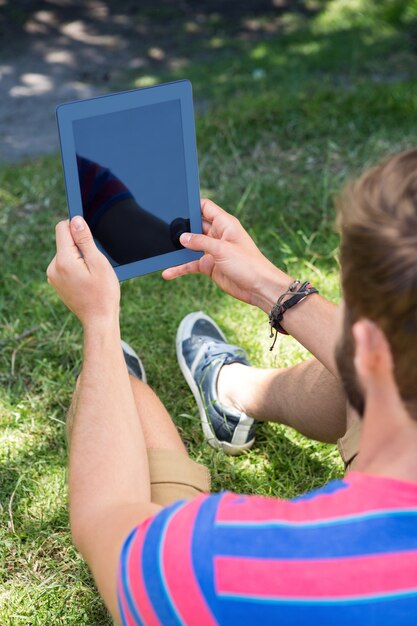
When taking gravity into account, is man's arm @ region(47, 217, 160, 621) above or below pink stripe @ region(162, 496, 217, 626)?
below

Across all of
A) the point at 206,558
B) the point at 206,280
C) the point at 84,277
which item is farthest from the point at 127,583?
the point at 206,280

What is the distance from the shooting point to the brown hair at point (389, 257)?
0.96m

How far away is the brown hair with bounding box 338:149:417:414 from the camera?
37.9 inches

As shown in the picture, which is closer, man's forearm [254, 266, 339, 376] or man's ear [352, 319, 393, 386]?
man's ear [352, 319, 393, 386]

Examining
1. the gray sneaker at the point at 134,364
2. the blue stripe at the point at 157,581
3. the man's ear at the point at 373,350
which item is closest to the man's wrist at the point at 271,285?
the gray sneaker at the point at 134,364

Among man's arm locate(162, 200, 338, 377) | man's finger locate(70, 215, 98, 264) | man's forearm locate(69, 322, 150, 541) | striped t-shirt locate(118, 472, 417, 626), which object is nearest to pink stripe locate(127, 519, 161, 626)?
striped t-shirt locate(118, 472, 417, 626)

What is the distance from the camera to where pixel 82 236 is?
162 centimetres

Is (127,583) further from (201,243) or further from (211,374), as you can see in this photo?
(211,374)

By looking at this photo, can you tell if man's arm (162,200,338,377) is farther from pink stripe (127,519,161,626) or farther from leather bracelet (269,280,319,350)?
pink stripe (127,519,161,626)

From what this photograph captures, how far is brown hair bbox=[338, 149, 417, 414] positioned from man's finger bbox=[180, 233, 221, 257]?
792mm

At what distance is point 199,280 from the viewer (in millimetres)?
2836

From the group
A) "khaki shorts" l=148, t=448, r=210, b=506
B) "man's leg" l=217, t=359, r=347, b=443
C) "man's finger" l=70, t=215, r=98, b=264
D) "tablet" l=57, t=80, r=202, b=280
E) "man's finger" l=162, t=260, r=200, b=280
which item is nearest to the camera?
"khaki shorts" l=148, t=448, r=210, b=506

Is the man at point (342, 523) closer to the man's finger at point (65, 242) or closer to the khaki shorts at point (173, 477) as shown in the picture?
the khaki shorts at point (173, 477)

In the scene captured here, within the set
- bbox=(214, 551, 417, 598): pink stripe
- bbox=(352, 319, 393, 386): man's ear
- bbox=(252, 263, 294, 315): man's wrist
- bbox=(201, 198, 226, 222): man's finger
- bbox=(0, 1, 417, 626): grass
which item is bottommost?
bbox=(0, 1, 417, 626): grass
